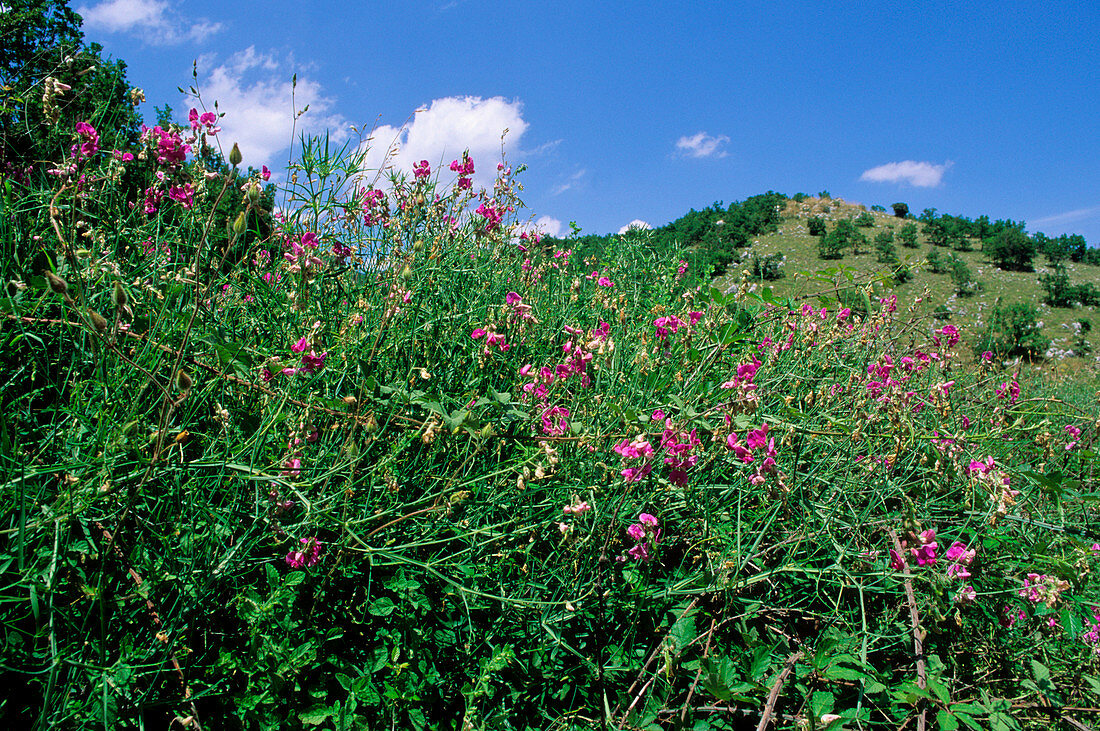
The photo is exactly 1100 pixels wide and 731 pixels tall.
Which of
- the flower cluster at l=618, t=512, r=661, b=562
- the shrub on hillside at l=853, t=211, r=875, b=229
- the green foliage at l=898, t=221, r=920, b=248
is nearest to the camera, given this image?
the flower cluster at l=618, t=512, r=661, b=562

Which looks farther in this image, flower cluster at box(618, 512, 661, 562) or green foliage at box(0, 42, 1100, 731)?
flower cluster at box(618, 512, 661, 562)

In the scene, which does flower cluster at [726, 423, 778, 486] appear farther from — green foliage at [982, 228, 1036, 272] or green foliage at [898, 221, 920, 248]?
green foliage at [982, 228, 1036, 272]

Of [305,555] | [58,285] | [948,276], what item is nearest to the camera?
[58,285]

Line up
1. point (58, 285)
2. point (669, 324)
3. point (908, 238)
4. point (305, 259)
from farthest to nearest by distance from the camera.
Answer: point (908, 238) < point (669, 324) < point (305, 259) < point (58, 285)

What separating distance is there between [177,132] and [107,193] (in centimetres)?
55

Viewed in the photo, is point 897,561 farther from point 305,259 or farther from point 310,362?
point 305,259

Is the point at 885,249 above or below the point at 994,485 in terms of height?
above

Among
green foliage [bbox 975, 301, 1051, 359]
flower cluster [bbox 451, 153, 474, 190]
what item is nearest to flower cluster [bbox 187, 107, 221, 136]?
flower cluster [bbox 451, 153, 474, 190]

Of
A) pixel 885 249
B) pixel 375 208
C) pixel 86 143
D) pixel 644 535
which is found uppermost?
pixel 885 249

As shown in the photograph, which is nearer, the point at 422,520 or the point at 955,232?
the point at 422,520

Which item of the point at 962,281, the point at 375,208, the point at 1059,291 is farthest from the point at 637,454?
the point at 1059,291

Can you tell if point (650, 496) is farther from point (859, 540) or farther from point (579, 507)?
point (859, 540)

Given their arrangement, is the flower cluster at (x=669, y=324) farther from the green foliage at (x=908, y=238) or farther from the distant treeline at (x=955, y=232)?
the green foliage at (x=908, y=238)

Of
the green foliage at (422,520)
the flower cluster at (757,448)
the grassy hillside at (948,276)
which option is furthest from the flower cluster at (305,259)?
the grassy hillside at (948,276)
